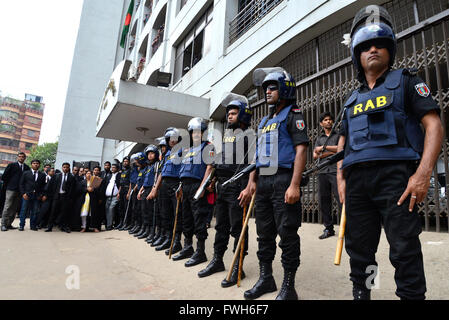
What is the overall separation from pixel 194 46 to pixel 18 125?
68114 millimetres

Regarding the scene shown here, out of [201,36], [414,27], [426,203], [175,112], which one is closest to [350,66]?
[414,27]

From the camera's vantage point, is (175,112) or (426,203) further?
(175,112)

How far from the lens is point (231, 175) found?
340 cm

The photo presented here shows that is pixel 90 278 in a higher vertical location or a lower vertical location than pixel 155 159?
lower

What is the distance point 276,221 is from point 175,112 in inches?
279

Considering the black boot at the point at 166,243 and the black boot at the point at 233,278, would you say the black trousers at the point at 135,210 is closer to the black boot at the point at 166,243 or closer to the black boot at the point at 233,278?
the black boot at the point at 166,243

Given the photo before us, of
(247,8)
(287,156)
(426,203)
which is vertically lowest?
(426,203)

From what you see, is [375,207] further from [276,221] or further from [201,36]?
[201,36]

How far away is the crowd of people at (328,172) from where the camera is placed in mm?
1562

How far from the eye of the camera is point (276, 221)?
242 centimetres

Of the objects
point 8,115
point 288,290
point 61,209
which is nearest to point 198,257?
point 288,290

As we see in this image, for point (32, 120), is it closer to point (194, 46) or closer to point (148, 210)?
point (194, 46)
